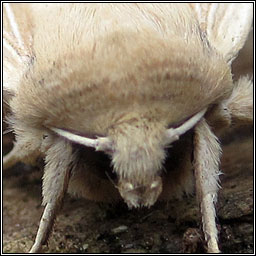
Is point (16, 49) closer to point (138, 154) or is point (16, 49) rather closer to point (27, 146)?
point (27, 146)

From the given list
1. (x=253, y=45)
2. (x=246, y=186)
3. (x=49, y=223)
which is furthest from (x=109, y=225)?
(x=253, y=45)

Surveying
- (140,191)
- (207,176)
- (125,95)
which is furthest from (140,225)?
(125,95)

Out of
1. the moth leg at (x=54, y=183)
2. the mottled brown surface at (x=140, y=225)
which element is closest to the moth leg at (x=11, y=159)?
the mottled brown surface at (x=140, y=225)

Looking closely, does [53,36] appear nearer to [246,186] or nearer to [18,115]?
[18,115]

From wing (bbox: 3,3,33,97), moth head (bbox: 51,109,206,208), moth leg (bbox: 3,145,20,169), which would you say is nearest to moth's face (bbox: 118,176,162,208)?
moth head (bbox: 51,109,206,208)

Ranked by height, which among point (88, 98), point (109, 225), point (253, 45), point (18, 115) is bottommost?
point (109, 225)

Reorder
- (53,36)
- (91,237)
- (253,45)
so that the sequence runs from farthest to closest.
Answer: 1. (253,45)
2. (91,237)
3. (53,36)

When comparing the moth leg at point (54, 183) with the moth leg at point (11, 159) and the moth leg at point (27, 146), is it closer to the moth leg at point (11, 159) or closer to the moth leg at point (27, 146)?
the moth leg at point (27, 146)
